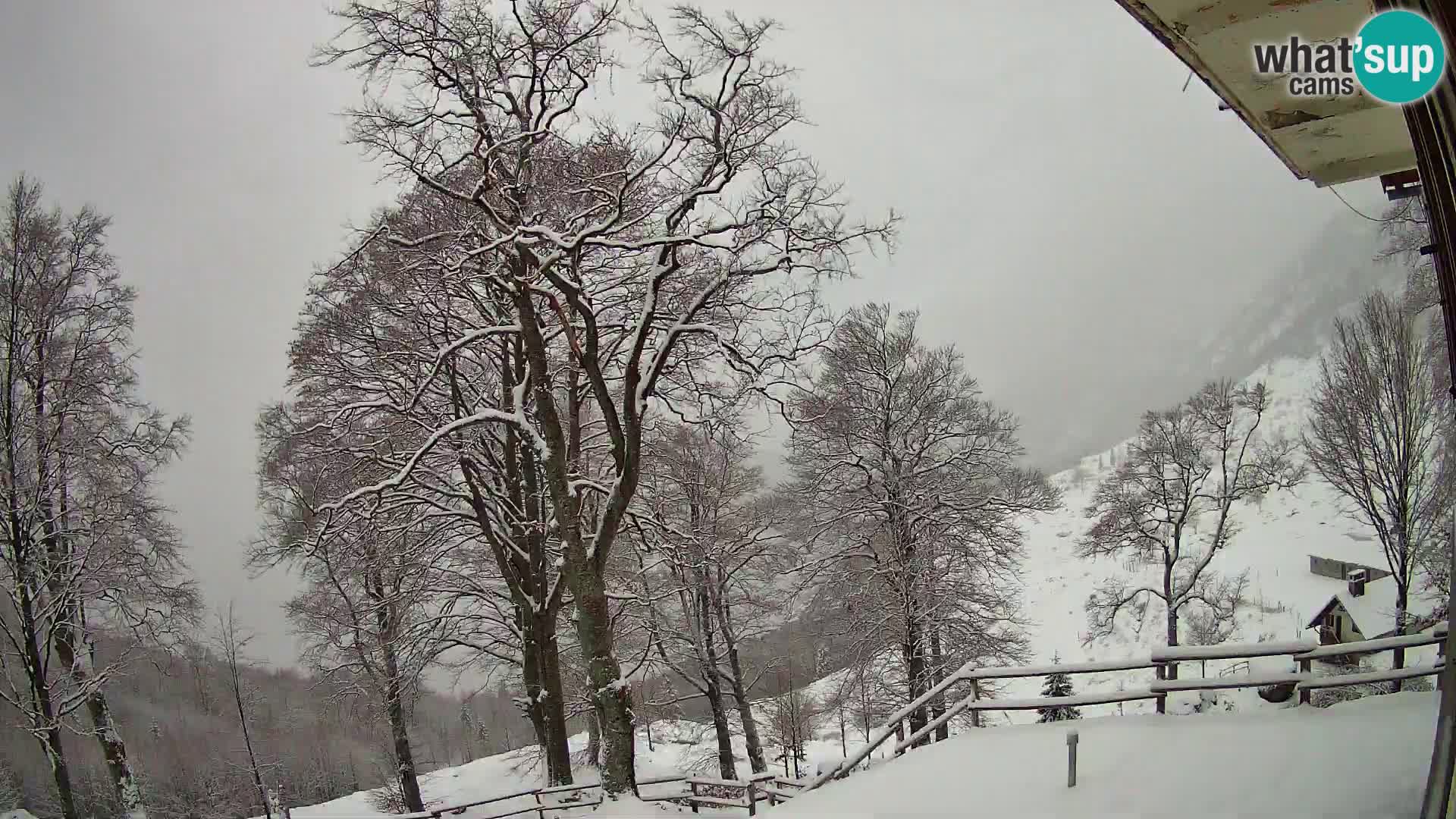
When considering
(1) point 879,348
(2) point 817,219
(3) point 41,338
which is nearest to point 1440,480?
(1) point 879,348

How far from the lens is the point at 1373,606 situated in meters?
21.5

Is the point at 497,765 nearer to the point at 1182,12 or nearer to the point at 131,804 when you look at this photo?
the point at 131,804

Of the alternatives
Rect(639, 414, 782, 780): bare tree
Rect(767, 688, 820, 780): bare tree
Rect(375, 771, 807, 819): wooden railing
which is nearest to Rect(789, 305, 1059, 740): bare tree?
Rect(639, 414, 782, 780): bare tree

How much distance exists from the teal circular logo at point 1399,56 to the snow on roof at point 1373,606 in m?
20.9

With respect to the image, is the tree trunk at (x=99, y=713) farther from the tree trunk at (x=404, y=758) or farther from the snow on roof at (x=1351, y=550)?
the snow on roof at (x=1351, y=550)

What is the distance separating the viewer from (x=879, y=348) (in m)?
15.2

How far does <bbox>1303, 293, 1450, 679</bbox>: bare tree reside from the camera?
48.1 feet

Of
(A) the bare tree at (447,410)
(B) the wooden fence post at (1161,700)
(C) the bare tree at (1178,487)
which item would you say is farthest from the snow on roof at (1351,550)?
(A) the bare tree at (447,410)

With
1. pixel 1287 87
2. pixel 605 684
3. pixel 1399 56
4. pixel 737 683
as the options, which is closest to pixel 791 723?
pixel 737 683

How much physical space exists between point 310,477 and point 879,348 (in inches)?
464

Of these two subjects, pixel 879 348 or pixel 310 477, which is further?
pixel 879 348

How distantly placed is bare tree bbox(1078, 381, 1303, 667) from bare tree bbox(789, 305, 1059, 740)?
5.80 m

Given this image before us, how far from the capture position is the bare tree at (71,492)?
34.1 ft

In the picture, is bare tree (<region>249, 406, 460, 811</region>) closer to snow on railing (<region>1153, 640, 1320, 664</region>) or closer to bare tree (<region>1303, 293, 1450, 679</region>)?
snow on railing (<region>1153, 640, 1320, 664</region>)
